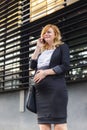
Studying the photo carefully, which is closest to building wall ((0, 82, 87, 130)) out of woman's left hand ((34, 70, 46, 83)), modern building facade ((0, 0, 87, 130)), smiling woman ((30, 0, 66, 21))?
modern building facade ((0, 0, 87, 130))

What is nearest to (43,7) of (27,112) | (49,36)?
(27,112)

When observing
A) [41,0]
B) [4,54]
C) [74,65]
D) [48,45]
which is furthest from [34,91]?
[4,54]

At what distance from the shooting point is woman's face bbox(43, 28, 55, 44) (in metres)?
4.52

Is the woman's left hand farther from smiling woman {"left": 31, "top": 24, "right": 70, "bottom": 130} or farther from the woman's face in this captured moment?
the woman's face

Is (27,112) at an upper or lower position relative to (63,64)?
lower

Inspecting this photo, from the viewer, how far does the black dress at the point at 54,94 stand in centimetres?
429

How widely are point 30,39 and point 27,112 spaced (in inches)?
54.3

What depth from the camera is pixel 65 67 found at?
14.3 feet

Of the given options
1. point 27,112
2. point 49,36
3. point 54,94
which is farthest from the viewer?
point 27,112

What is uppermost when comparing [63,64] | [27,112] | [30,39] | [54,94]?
[30,39]

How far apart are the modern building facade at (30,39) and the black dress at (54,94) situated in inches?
79.1

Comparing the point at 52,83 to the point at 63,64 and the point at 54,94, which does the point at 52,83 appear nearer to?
the point at 54,94

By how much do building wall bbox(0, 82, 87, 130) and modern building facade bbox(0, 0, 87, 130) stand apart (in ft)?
0.05

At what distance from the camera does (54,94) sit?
4.30 m
